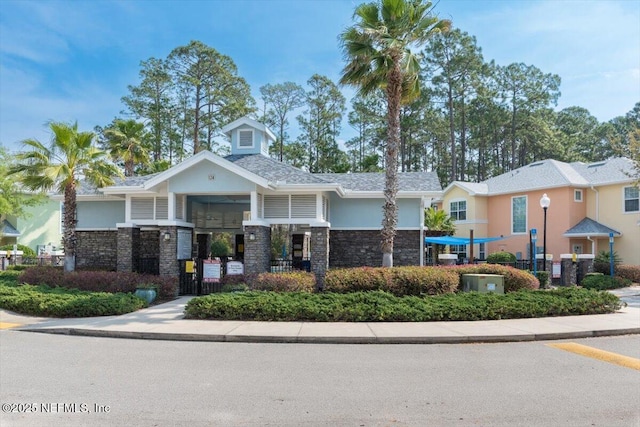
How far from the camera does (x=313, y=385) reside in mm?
6918

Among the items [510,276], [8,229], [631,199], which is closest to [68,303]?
[510,276]

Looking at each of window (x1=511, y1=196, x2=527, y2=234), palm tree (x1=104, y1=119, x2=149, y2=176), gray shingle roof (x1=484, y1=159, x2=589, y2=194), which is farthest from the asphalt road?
window (x1=511, y1=196, x2=527, y2=234)

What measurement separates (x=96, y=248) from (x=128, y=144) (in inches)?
427

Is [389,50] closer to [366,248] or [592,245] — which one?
[366,248]

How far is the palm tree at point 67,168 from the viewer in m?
18.3

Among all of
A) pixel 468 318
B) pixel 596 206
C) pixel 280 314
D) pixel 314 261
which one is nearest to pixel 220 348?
pixel 280 314

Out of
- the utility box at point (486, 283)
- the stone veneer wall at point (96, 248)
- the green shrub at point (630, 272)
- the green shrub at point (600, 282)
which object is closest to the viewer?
the utility box at point (486, 283)

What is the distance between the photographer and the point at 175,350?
9.53 metres

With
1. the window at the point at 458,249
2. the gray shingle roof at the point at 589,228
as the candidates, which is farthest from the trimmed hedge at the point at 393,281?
the window at the point at 458,249

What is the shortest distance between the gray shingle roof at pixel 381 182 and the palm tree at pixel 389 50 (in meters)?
4.04

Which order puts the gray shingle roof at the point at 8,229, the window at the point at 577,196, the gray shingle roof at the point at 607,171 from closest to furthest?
the gray shingle roof at the point at 607,171 → the window at the point at 577,196 → the gray shingle roof at the point at 8,229

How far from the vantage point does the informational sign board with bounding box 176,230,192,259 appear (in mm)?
18109

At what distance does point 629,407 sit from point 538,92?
4909cm

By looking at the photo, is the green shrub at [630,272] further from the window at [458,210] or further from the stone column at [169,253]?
the stone column at [169,253]
